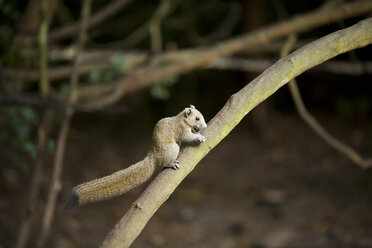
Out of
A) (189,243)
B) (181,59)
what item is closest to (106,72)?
(181,59)

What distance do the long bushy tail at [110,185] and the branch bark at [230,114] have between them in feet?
0.85

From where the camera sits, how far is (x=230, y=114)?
2033 mm

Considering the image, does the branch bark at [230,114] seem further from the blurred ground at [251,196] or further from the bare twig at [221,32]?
the bare twig at [221,32]

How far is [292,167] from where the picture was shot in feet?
25.4

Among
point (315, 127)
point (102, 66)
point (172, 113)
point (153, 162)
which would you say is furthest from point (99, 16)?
point (153, 162)

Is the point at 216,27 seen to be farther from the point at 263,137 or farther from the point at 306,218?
the point at 306,218

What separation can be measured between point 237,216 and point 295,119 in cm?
287

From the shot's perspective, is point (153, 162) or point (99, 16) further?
point (99, 16)

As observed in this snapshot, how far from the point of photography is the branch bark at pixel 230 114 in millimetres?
1840

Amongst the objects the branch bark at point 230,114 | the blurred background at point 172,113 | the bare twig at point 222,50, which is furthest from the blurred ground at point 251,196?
the branch bark at point 230,114

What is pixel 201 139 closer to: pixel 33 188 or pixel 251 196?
pixel 33 188

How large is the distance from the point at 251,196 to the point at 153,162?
5061 mm

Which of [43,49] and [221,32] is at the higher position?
[221,32]

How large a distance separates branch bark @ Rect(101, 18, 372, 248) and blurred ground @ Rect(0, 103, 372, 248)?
4046 millimetres
